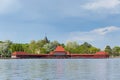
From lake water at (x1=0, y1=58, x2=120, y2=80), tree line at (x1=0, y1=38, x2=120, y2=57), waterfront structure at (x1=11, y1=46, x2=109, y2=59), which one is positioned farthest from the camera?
tree line at (x1=0, y1=38, x2=120, y2=57)

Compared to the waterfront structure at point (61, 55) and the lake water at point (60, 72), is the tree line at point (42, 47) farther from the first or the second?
the lake water at point (60, 72)

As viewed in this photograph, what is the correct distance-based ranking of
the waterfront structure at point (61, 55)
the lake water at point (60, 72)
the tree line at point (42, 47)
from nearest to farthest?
1. the lake water at point (60, 72)
2. the waterfront structure at point (61, 55)
3. the tree line at point (42, 47)

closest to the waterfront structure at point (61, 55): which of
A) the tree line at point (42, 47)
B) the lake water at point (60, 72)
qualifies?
the tree line at point (42, 47)

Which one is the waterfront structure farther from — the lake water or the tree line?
the lake water

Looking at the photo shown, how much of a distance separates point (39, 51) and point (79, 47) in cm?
1999

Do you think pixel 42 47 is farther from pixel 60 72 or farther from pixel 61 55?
pixel 60 72

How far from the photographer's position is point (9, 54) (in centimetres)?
15638

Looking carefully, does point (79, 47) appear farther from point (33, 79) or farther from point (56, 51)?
point (33, 79)

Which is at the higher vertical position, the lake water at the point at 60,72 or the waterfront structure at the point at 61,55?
the waterfront structure at the point at 61,55

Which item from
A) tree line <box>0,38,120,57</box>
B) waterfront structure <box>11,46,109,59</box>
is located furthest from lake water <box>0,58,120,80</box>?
tree line <box>0,38,120,57</box>

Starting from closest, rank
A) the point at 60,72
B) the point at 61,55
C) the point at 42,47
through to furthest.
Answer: the point at 60,72 < the point at 61,55 < the point at 42,47

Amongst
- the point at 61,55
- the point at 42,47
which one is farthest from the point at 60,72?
the point at 42,47

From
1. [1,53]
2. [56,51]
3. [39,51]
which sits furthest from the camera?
[39,51]

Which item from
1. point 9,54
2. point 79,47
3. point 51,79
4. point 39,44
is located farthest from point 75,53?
point 51,79
